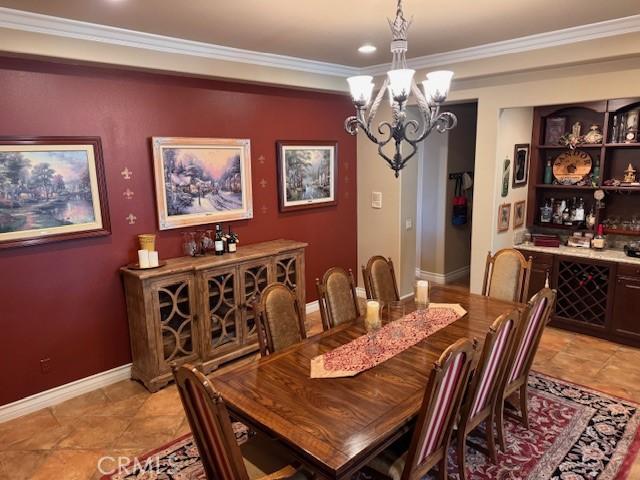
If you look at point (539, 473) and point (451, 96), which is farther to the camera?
point (451, 96)

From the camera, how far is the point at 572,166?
4.75 meters

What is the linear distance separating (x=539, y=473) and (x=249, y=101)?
3822mm

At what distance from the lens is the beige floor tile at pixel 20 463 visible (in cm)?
266

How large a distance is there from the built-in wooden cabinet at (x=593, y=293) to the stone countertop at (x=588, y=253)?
31 millimetres

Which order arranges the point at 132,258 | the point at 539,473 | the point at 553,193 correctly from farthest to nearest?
the point at 553,193
the point at 132,258
the point at 539,473

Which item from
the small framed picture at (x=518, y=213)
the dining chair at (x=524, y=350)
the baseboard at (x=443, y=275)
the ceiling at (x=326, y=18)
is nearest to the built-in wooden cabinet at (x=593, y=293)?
the small framed picture at (x=518, y=213)

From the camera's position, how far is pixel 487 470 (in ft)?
8.53

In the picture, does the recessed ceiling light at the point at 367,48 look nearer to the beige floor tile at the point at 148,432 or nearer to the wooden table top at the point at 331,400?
the wooden table top at the point at 331,400

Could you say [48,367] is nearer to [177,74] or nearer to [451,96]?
[177,74]

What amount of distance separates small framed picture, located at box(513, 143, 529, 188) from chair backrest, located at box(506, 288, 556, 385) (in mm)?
2463

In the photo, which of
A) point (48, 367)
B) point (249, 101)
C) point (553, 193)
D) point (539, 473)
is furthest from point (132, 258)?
point (553, 193)

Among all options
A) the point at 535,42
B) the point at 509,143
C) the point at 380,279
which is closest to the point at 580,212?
the point at 509,143

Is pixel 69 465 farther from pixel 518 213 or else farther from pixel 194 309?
pixel 518 213

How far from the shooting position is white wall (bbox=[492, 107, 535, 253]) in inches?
177
